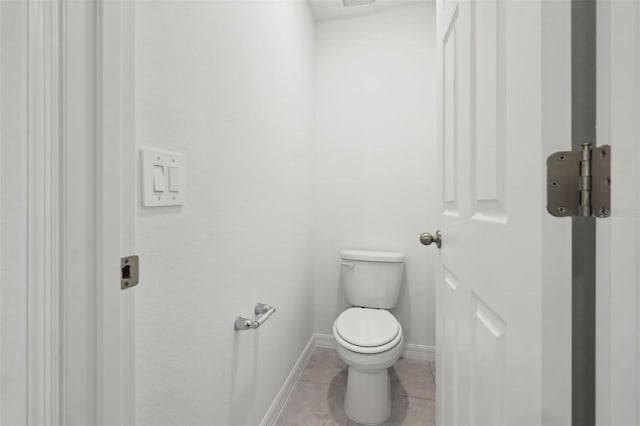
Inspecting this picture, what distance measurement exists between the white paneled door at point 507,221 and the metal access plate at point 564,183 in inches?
0.5

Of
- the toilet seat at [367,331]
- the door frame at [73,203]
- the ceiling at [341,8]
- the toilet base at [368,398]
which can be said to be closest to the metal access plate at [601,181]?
the door frame at [73,203]

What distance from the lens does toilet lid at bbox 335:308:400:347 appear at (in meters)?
1.35

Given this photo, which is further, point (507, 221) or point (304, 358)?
point (304, 358)

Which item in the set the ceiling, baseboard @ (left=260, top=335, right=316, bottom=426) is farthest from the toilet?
the ceiling

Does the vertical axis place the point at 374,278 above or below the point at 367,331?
above

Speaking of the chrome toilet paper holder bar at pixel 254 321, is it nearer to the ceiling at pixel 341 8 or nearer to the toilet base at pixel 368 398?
the toilet base at pixel 368 398

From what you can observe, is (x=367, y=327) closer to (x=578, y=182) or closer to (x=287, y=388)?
(x=287, y=388)

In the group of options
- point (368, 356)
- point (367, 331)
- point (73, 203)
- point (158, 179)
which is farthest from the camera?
point (367, 331)

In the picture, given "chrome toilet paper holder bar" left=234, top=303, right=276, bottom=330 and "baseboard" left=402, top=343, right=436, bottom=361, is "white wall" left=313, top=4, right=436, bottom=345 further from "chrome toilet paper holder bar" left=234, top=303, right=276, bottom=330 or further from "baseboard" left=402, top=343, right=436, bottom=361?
"chrome toilet paper holder bar" left=234, top=303, right=276, bottom=330

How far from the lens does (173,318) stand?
715mm

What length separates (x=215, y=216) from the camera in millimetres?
893

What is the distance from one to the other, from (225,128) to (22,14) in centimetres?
53

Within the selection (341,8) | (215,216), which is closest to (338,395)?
(215,216)

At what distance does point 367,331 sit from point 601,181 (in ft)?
4.21
